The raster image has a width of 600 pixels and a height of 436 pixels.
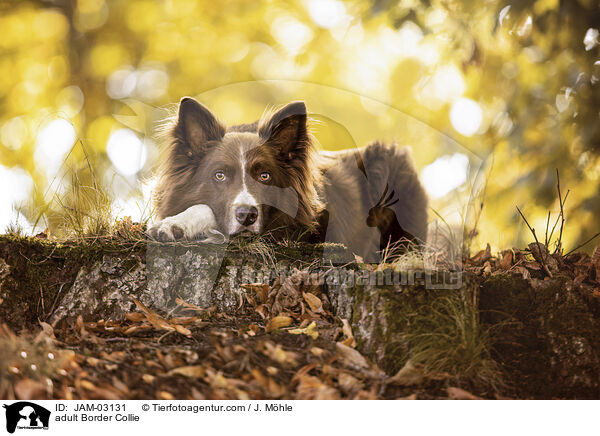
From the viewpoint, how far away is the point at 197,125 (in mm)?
4004

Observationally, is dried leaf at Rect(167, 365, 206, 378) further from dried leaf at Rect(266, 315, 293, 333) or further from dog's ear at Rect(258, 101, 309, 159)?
dog's ear at Rect(258, 101, 309, 159)

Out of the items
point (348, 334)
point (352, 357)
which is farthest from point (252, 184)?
point (352, 357)

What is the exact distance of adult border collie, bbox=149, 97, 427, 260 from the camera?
375 cm

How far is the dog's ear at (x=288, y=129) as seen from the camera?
156 inches

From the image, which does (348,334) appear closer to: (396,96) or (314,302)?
(314,302)

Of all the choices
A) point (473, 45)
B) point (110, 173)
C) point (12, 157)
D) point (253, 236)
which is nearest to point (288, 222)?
point (253, 236)

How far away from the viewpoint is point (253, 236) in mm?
3648

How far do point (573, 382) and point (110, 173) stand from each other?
155 inches

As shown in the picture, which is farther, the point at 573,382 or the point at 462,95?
the point at 462,95

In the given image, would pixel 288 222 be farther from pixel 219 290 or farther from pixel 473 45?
pixel 473 45

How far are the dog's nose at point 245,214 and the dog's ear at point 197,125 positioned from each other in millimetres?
841

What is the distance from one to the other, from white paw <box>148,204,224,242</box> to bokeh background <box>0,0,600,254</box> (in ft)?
1.50
